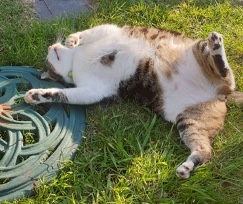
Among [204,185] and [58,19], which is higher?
[58,19]

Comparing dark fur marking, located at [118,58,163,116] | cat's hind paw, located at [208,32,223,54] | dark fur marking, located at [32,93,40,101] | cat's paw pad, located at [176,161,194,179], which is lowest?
cat's paw pad, located at [176,161,194,179]

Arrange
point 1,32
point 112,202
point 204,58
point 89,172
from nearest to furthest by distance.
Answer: point 112,202
point 89,172
point 204,58
point 1,32

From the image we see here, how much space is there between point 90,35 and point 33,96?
83 cm

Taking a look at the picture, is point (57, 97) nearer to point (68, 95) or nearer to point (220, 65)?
point (68, 95)

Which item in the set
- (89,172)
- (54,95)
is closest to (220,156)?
(89,172)

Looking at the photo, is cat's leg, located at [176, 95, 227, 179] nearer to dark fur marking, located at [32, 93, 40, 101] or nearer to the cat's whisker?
dark fur marking, located at [32, 93, 40, 101]

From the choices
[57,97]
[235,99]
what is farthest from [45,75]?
[235,99]

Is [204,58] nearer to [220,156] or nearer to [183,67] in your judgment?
[183,67]

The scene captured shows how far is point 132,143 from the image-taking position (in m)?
2.88

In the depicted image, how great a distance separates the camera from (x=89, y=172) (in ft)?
8.97

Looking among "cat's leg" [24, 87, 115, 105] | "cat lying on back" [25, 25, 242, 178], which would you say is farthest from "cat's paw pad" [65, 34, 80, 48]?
"cat's leg" [24, 87, 115, 105]

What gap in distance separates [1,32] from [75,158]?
1677 mm

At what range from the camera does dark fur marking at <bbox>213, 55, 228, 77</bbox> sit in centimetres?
293

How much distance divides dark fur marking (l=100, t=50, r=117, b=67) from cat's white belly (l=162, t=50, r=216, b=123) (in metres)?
0.50
